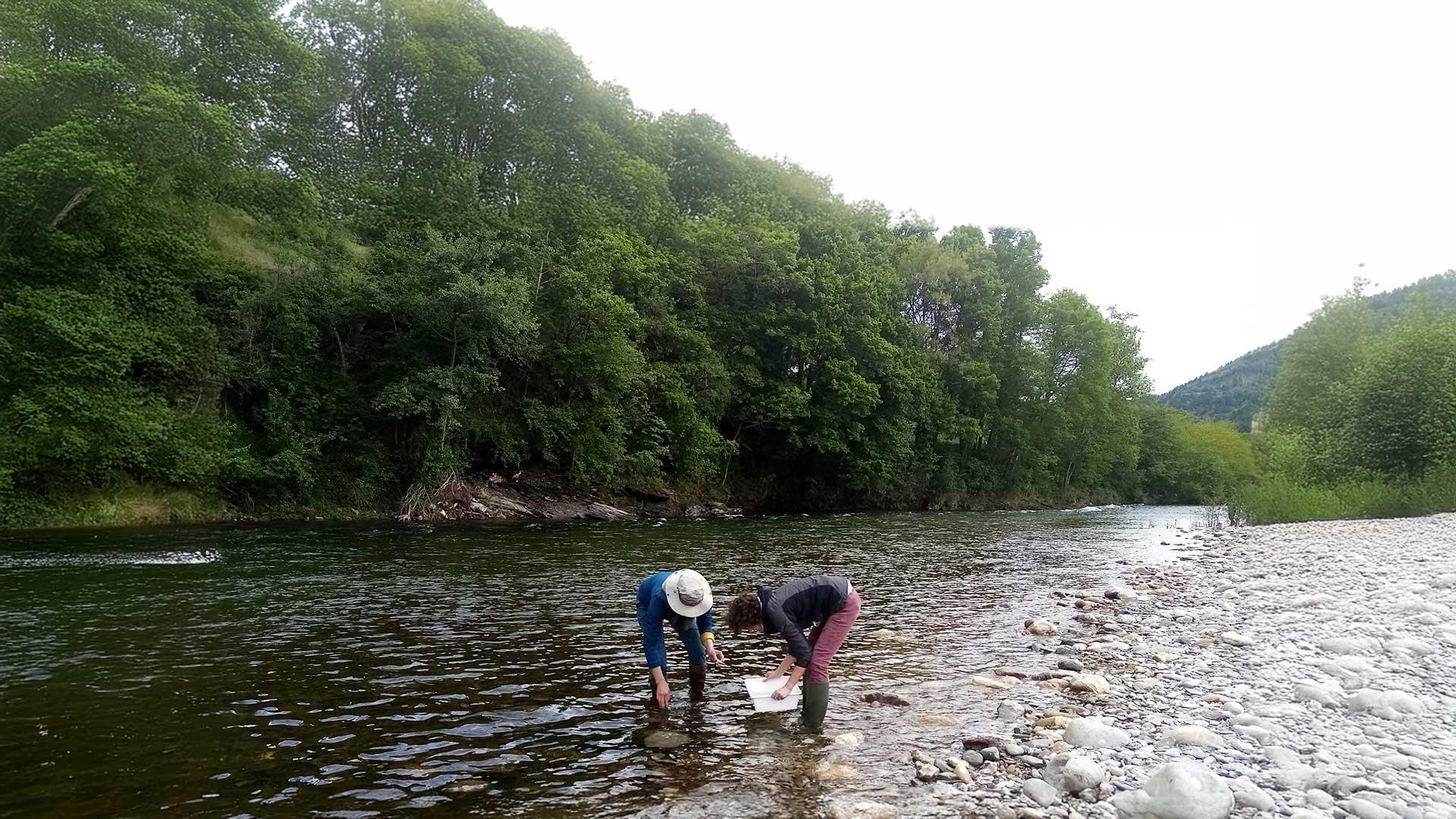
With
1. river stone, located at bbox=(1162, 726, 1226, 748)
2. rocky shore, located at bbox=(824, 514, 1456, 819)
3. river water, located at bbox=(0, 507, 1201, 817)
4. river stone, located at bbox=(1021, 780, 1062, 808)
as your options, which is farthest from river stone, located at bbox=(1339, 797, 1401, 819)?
river water, located at bbox=(0, 507, 1201, 817)

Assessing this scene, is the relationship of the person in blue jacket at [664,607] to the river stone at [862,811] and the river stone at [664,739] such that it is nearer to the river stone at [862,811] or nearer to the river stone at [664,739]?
the river stone at [664,739]

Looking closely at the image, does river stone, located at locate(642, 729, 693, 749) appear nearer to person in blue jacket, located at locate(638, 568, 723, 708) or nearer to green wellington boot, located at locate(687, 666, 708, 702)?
person in blue jacket, located at locate(638, 568, 723, 708)

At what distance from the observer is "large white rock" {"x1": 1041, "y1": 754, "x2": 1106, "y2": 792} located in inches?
205

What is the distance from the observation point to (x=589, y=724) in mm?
6898

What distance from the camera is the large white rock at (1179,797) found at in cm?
457

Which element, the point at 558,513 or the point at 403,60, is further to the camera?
the point at 403,60

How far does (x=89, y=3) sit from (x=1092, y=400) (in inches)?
2756

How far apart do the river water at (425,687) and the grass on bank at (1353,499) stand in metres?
18.9

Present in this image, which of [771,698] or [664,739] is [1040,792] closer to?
[771,698]

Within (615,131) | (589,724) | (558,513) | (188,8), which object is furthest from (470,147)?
(589,724)

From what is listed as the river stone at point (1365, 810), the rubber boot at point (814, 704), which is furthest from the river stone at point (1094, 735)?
the rubber boot at point (814, 704)

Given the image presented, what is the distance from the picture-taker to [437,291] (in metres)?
30.8

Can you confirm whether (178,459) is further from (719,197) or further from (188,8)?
(719,197)

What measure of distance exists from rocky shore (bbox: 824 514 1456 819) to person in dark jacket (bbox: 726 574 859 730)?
1.54 feet
